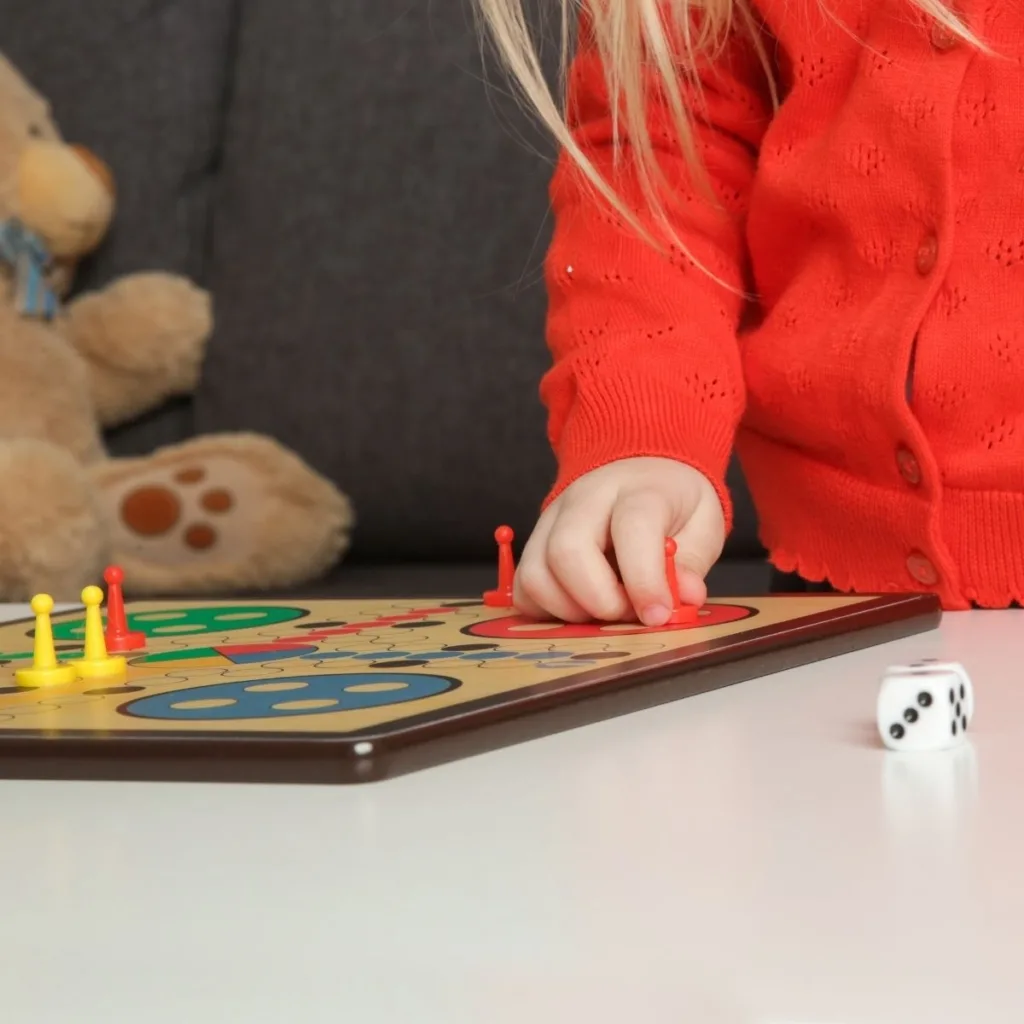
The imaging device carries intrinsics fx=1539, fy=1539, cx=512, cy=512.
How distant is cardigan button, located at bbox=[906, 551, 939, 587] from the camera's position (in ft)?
2.55

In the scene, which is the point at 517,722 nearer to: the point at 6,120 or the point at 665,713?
the point at 665,713

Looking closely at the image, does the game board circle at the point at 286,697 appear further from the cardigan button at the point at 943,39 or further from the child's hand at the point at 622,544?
the cardigan button at the point at 943,39

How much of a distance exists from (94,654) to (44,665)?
17 mm

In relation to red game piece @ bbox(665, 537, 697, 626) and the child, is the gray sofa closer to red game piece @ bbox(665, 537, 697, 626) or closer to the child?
the child

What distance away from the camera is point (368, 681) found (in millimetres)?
445

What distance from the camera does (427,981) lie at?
239 mm

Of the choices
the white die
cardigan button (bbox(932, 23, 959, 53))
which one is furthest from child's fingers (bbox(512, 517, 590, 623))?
cardigan button (bbox(932, 23, 959, 53))

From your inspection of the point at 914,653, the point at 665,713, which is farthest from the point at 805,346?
the point at 665,713

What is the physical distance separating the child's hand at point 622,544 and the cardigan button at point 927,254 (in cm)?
15

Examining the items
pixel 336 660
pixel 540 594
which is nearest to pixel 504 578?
pixel 540 594

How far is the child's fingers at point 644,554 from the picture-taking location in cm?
57

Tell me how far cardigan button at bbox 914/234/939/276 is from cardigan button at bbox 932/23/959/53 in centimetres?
9

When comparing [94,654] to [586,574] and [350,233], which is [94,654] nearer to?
[586,574]

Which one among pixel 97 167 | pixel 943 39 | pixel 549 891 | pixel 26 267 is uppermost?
pixel 97 167
